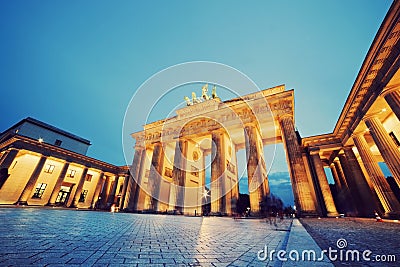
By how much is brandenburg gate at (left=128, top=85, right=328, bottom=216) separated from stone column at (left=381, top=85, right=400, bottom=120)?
22.1 ft

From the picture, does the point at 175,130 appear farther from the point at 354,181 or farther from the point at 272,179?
the point at 272,179

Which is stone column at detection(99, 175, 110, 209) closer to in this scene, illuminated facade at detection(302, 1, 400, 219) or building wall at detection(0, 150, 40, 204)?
building wall at detection(0, 150, 40, 204)

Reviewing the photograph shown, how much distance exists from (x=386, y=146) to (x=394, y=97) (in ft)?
12.0

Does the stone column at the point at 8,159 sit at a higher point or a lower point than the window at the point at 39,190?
higher

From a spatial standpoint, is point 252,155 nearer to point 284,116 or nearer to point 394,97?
point 284,116

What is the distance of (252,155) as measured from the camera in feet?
56.7

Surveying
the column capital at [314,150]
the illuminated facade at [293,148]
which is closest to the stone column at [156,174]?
the illuminated facade at [293,148]

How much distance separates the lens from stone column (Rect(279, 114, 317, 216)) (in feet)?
44.4

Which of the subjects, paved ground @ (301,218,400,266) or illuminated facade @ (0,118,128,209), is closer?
paved ground @ (301,218,400,266)

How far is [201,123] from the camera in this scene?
23.1 meters

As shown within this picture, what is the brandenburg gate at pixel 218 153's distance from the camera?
52.0 ft

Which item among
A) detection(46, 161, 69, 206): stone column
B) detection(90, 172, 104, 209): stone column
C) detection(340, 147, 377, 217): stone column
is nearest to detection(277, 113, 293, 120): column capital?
detection(340, 147, 377, 217): stone column

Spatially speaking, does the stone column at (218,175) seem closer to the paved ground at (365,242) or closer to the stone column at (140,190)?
the stone column at (140,190)

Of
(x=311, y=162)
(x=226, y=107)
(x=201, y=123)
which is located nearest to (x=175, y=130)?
(x=201, y=123)
